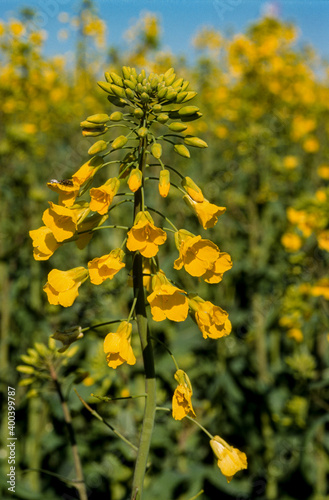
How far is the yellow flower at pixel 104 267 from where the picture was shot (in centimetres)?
125

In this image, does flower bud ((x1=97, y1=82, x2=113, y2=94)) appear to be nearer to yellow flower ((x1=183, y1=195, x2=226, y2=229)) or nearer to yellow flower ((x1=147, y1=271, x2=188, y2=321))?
yellow flower ((x1=183, y1=195, x2=226, y2=229))

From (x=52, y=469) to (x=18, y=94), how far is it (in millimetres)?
3634

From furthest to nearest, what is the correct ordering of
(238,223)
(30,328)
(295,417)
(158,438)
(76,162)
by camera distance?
1. (76,162)
2. (238,223)
3. (30,328)
4. (295,417)
5. (158,438)

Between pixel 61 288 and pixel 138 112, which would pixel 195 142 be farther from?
pixel 61 288

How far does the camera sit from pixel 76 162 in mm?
5059

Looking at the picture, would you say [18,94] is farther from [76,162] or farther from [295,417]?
[295,417]

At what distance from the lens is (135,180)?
4.07 feet

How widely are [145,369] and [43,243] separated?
50 cm

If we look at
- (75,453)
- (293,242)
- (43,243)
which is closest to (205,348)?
(293,242)

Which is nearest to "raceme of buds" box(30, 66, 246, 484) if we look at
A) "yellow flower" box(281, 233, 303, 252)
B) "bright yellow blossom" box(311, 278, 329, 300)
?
"bright yellow blossom" box(311, 278, 329, 300)

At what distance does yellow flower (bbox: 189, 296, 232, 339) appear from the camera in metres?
1.30

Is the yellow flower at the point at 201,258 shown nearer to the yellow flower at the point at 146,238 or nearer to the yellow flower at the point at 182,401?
the yellow flower at the point at 146,238

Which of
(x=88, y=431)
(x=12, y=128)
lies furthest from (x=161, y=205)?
(x=88, y=431)

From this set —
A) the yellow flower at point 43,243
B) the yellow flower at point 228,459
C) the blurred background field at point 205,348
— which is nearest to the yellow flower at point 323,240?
the blurred background field at point 205,348
